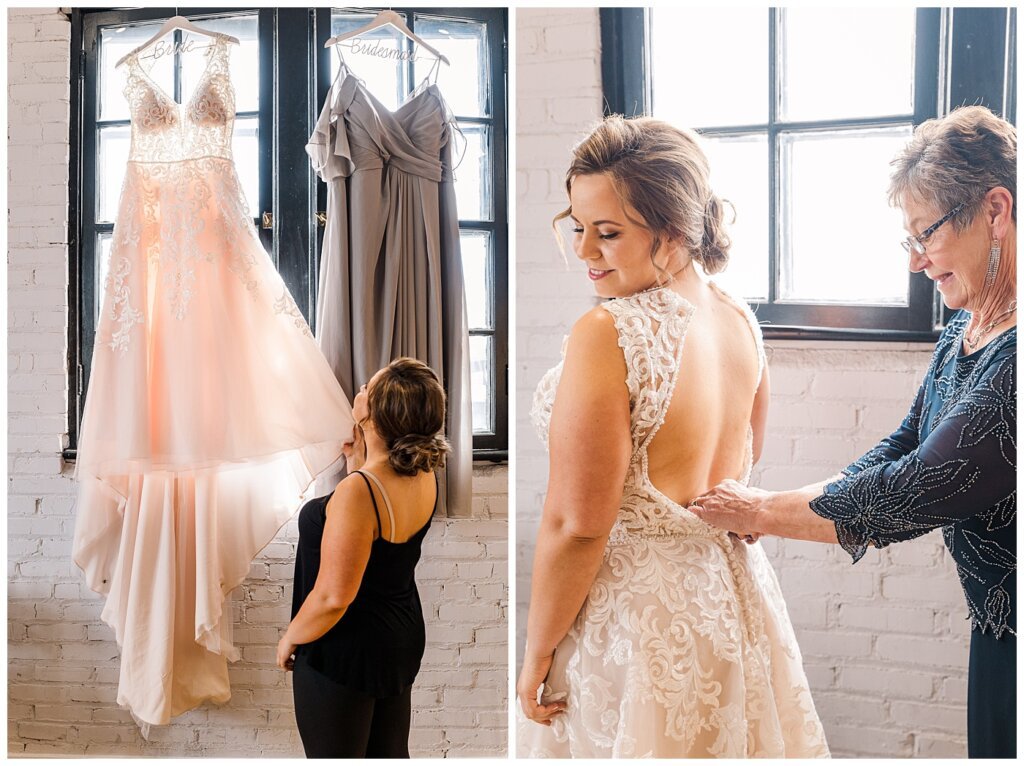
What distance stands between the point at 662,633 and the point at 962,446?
689mm

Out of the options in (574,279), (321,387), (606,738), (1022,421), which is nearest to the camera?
(606,738)

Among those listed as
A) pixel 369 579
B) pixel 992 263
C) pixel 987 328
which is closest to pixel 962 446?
pixel 987 328

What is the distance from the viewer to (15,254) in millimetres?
1913

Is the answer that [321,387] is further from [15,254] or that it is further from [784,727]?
[784,727]

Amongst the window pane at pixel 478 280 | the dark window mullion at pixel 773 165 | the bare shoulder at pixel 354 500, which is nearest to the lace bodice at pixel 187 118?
the window pane at pixel 478 280

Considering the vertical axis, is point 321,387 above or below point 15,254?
below

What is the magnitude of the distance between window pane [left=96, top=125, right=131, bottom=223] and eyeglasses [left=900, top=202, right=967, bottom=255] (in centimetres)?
173

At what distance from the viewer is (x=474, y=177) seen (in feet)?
6.22

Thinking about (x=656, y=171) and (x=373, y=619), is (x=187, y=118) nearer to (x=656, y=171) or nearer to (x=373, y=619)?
(x=656, y=171)

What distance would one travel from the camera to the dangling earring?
172 centimetres

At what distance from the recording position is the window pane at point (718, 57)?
1921mm

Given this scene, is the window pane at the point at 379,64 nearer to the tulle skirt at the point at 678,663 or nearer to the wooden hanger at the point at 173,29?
the wooden hanger at the point at 173,29

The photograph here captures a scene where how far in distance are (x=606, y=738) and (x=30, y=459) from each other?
143 centimetres

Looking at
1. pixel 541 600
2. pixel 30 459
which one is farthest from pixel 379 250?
pixel 30 459
